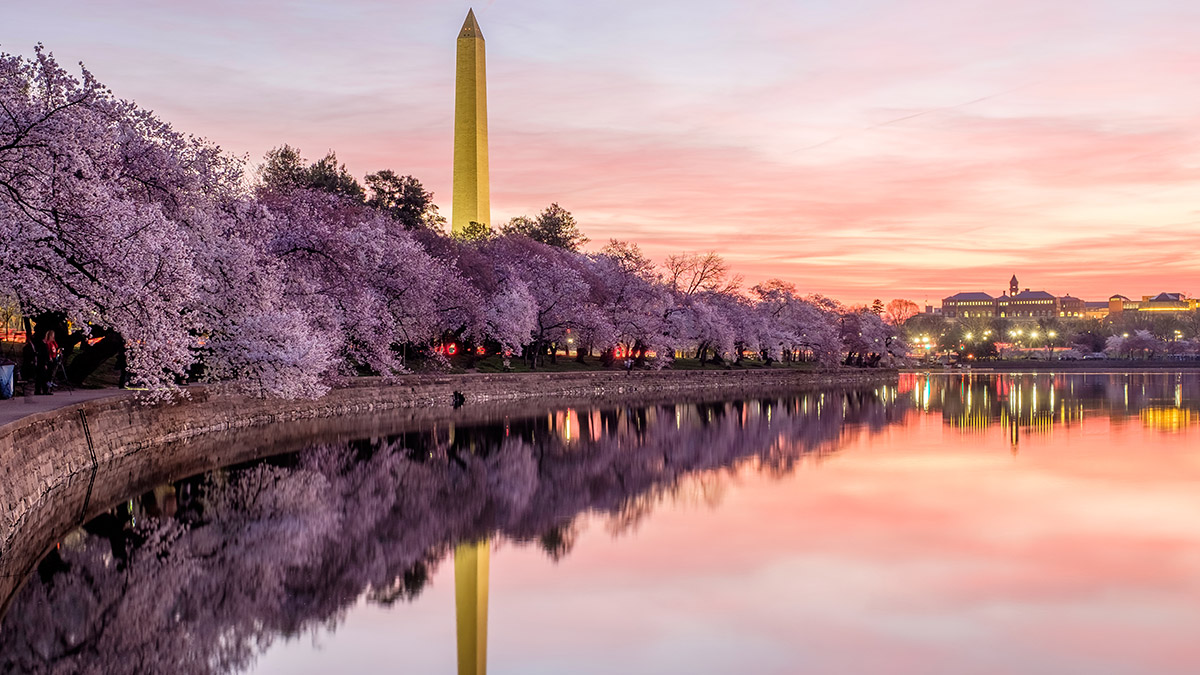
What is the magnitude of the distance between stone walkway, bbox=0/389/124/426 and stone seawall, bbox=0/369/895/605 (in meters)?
0.60

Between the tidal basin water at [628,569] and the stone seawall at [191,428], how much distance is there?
3.84 feet

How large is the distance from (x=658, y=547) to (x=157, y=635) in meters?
9.91

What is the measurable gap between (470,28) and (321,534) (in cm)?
7262

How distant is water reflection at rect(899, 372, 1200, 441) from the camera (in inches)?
2101

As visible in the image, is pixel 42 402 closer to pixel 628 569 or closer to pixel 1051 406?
pixel 628 569

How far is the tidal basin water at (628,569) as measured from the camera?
14633 millimetres

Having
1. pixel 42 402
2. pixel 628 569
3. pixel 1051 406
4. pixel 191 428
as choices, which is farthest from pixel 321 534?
pixel 1051 406

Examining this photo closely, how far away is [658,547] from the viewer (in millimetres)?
22109

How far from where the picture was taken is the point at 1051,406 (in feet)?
221

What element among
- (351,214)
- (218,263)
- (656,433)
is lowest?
(656,433)

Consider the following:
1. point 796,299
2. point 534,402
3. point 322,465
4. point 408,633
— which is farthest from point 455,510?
point 796,299

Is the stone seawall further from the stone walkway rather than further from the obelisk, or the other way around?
the obelisk

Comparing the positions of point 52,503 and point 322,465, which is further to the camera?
point 322,465

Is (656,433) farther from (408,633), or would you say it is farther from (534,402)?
(408,633)
